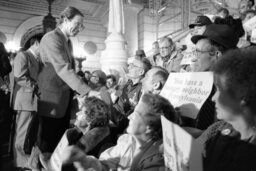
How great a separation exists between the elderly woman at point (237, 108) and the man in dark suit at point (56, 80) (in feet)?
4.17

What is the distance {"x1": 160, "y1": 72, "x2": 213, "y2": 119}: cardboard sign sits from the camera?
127cm

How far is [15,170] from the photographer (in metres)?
2.59

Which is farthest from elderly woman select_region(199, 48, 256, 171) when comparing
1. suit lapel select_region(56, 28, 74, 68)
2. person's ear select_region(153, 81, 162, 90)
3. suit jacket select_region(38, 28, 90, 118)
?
suit lapel select_region(56, 28, 74, 68)

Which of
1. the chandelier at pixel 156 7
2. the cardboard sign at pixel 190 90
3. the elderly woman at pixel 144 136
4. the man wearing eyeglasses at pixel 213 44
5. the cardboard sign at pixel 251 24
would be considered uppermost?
the chandelier at pixel 156 7

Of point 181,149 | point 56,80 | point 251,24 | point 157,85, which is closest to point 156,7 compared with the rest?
point 251,24

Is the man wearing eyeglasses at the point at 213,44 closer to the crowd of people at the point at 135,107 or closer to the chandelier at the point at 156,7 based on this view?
the crowd of people at the point at 135,107

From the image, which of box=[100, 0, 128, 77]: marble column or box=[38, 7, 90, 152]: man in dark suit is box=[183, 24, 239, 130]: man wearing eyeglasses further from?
box=[100, 0, 128, 77]: marble column

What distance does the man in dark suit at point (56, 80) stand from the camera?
2020 mm

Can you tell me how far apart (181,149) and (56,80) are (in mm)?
1510

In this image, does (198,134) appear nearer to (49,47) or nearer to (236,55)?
(236,55)

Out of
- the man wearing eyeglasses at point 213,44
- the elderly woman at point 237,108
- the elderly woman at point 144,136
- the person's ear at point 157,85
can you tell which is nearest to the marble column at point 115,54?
the person's ear at point 157,85

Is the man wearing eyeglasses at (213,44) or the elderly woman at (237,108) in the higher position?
the man wearing eyeglasses at (213,44)

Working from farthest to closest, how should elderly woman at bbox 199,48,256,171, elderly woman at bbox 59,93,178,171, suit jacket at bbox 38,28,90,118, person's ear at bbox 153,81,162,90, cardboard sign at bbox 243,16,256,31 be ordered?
cardboard sign at bbox 243,16,256,31
suit jacket at bbox 38,28,90,118
person's ear at bbox 153,81,162,90
elderly woman at bbox 59,93,178,171
elderly woman at bbox 199,48,256,171

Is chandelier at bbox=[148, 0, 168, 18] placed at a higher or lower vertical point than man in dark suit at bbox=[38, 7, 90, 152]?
higher
